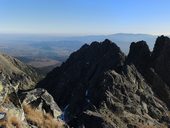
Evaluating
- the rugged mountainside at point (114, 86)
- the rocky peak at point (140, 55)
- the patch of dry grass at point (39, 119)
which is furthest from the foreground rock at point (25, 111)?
the rocky peak at point (140, 55)

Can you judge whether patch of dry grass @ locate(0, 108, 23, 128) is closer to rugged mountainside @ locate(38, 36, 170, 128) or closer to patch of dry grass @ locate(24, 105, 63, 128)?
patch of dry grass @ locate(24, 105, 63, 128)

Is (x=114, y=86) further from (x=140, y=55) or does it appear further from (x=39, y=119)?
(x=39, y=119)

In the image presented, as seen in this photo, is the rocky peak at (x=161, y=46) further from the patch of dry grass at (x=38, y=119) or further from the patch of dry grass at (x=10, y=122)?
the patch of dry grass at (x=10, y=122)

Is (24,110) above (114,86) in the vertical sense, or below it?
above

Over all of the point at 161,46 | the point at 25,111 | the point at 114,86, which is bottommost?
the point at 114,86

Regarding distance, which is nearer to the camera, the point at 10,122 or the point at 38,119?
the point at 10,122

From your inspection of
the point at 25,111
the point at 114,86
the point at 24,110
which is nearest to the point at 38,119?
the point at 25,111

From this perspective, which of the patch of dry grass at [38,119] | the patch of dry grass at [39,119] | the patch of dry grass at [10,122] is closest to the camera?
the patch of dry grass at [10,122]

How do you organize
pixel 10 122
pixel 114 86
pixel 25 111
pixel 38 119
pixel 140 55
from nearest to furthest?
pixel 10 122
pixel 38 119
pixel 25 111
pixel 114 86
pixel 140 55

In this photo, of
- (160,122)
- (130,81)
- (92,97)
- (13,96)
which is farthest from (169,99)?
(13,96)
